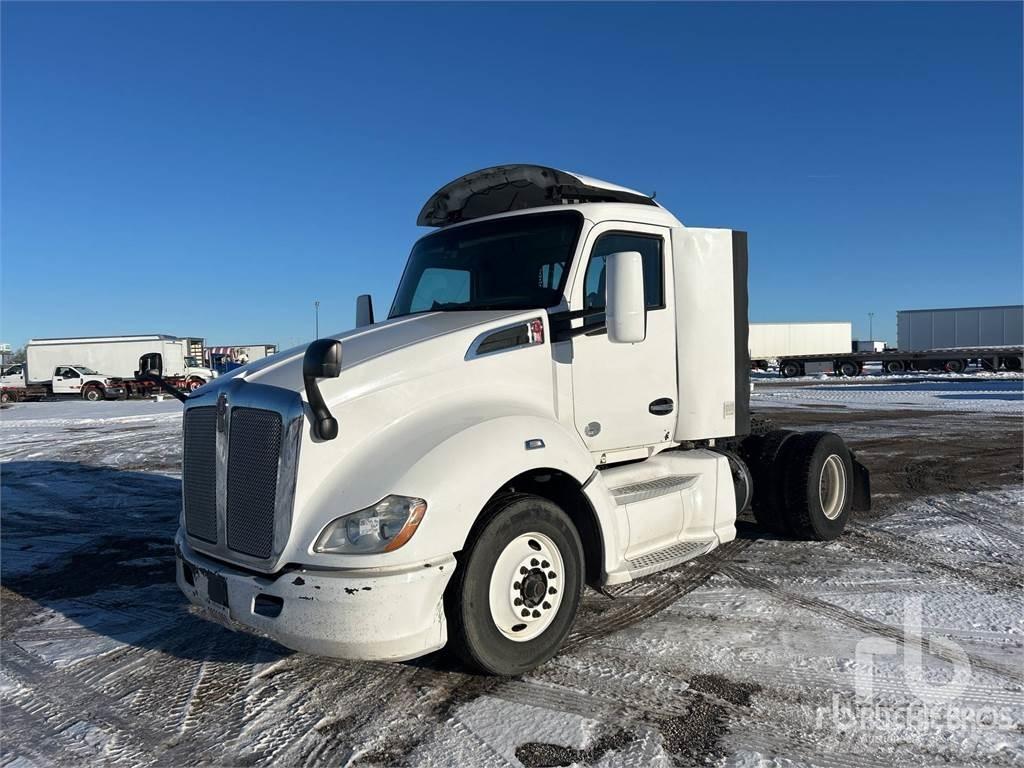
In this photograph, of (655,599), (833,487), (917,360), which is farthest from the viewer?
(917,360)

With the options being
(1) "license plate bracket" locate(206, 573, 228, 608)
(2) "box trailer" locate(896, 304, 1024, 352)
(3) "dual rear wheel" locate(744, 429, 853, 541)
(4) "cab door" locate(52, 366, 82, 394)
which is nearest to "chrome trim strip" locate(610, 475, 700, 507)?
(3) "dual rear wheel" locate(744, 429, 853, 541)

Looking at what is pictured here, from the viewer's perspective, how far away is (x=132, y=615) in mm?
4895

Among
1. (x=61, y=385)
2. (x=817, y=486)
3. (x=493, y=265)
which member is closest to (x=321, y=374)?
(x=493, y=265)

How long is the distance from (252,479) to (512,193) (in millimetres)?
2899

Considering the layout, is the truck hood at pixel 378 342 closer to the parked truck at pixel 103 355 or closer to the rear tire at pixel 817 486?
the rear tire at pixel 817 486

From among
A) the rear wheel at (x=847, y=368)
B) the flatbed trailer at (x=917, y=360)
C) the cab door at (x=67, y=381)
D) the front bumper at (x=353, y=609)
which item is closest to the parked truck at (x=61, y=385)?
the cab door at (x=67, y=381)

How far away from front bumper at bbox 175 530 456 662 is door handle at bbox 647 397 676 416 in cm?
222

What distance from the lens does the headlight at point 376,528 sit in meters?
3.21

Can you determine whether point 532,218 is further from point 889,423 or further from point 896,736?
point 889,423

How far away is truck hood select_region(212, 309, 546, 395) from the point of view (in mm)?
3705

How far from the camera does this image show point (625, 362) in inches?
189

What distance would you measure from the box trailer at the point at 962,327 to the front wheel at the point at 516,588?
52068mm

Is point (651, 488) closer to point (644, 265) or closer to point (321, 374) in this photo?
point (644, 265)

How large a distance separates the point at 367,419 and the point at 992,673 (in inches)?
137
